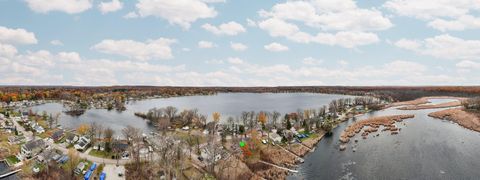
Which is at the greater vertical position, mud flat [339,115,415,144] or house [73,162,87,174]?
mud flat [339,115,415,144]

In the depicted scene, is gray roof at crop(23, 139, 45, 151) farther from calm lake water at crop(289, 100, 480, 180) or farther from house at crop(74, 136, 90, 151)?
calm lake water at crop(289, 100, 480, 180)

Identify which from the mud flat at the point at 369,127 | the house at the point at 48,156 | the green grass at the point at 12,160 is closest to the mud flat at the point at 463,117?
the mud flat at the point at 369,127

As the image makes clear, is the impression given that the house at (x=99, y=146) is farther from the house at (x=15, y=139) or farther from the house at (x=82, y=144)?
the house at (x=15, y=139)

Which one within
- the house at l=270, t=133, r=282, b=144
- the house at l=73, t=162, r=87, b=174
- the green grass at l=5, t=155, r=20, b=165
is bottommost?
the green grass at l=5, t=155, r=20, b=165

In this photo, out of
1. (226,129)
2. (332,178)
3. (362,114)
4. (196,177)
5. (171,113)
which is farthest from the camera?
(362,114)

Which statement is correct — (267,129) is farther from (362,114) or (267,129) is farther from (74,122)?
(74,122)

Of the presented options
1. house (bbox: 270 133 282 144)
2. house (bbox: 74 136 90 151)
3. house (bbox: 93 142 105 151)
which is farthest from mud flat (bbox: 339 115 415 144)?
house (bbox: 74 136 90 151)

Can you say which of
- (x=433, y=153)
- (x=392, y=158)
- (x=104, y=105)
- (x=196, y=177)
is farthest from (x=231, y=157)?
(x=104, y=105)
